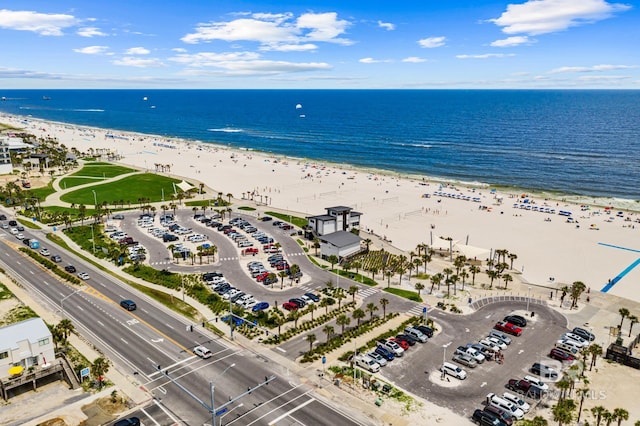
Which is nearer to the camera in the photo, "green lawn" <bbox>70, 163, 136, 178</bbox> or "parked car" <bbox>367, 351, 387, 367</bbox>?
"parked car" <bbox>367, 351, 387, 367</bbox>

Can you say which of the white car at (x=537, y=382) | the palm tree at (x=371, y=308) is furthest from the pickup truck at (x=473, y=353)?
the palm tree at (x=371, y=308)

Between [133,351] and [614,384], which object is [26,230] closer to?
[133,351]

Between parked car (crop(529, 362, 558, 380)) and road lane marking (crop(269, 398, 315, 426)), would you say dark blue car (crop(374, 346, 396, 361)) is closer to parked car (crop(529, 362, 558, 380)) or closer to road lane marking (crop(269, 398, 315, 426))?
road lane marking (crop(269, 398, 315, 426))

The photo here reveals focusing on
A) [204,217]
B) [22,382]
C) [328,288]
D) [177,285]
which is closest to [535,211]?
[328,288]

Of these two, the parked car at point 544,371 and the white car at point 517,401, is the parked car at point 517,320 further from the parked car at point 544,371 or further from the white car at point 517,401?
the white car at point 517,401

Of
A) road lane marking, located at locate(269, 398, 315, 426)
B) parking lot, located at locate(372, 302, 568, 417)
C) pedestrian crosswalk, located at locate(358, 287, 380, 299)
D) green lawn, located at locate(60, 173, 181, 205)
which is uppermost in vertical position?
green lawn, located at locate(60, 173, 181, 205)

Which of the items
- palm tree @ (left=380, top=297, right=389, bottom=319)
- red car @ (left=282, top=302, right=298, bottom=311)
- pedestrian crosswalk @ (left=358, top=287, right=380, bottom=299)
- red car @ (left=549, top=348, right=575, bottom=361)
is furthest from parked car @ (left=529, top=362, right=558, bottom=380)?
red car @ (left=282, top=302, right=298, bottom=311)

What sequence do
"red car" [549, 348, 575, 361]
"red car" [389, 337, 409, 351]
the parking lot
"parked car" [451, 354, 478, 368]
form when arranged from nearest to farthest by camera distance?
the parking lot
"parked car" [451, 354, 478, 368]
"red car" [549, 348, 575, 361]
"red car" [389, 337, 409, 351]
